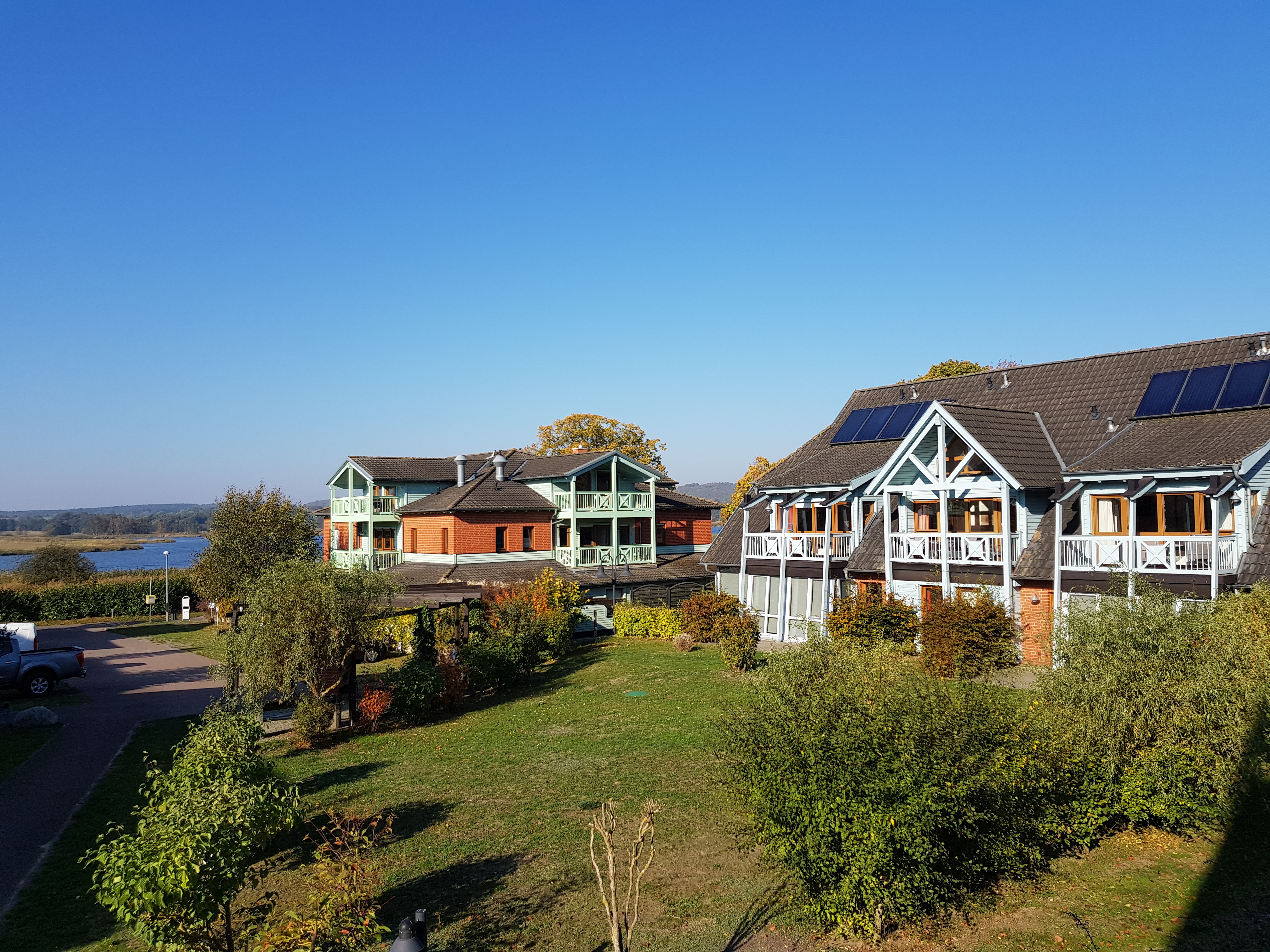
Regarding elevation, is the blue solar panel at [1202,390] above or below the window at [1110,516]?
above

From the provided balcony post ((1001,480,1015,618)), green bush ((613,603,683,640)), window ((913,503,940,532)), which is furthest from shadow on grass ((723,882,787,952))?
green bush ((613,603,683,640))

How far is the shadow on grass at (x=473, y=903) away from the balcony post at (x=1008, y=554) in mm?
16927

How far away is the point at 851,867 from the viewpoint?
858 centimetres

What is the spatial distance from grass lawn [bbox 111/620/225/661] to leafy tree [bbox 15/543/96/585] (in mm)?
13231

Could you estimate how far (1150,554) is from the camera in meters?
20.8

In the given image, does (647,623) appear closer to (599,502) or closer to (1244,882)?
(599,502)

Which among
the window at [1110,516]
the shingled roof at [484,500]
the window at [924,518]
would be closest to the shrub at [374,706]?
the window at [924,518]

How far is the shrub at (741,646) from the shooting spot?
78.5 feet

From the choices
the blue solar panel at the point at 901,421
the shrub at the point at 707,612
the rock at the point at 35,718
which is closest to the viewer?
the rock at the point at 35,718

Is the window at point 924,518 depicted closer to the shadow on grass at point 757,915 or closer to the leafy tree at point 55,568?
the shadow on grass at point 757,915

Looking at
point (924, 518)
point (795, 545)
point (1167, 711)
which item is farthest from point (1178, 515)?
point (1167, 711)

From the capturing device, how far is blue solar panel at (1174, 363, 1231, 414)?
2334 centimetres

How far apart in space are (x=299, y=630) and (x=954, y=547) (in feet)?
58.9

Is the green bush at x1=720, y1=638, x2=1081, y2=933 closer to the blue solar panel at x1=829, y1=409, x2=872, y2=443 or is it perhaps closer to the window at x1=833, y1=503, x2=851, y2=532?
the window at x1=833, y1=503, x2=851, y2=532
